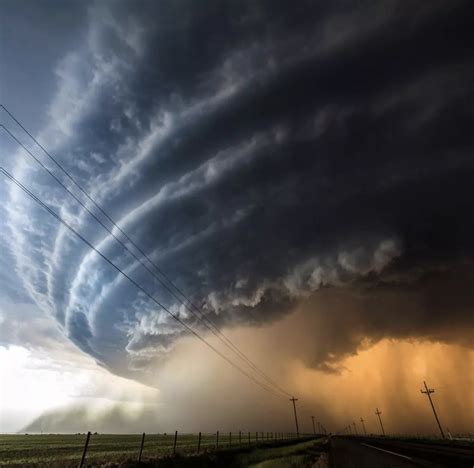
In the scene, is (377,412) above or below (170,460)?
above

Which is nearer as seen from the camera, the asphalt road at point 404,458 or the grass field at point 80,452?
the asphalt road at point 404,458

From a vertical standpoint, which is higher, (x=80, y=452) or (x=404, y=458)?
(x=80, y=452)

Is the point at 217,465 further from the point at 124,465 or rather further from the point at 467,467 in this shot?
the point at 467,467

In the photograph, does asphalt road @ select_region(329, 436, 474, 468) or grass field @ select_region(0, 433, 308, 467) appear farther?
grass field @ select_region(0, 433, 308, 467)

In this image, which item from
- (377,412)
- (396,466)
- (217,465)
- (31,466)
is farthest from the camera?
(377,412)

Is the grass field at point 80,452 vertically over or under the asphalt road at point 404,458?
over

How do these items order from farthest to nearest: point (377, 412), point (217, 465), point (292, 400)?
point (377, 412)
point (292, 400)
point (217, 465)

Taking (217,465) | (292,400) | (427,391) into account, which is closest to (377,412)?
(292,400)

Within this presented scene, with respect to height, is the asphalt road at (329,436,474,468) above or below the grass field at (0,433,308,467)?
below

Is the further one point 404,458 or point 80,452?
point 80,452

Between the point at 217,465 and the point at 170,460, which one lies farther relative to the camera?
the point at 217,465
